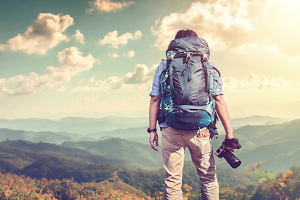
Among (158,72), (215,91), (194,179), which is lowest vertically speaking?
(194,179)

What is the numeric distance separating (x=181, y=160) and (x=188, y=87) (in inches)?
46.1

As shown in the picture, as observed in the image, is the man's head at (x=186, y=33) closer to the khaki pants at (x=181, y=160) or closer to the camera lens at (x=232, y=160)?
the khaki pants at (x=181, y=160)

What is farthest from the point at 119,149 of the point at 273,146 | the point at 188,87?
the point at 188,87

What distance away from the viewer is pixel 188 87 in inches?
97.1

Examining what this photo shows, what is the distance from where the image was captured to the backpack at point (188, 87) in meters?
2.48

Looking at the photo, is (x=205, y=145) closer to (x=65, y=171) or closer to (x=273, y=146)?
(x=65, y=171)

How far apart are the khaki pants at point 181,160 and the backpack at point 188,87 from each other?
0.59 ft

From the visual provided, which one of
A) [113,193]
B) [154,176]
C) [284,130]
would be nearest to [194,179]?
[154,176]

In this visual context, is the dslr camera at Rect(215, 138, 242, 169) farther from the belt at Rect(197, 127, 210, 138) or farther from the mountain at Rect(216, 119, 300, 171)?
the mountain at Rect(216, 119, 300, 171)

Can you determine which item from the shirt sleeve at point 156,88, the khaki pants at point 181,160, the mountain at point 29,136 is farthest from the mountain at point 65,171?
the mountain at point 29,136

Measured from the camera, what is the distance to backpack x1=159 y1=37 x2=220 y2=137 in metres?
2.48

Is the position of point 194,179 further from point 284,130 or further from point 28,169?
point 284,130

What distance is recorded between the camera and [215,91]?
9.00 feet

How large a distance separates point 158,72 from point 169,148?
1.24 m
